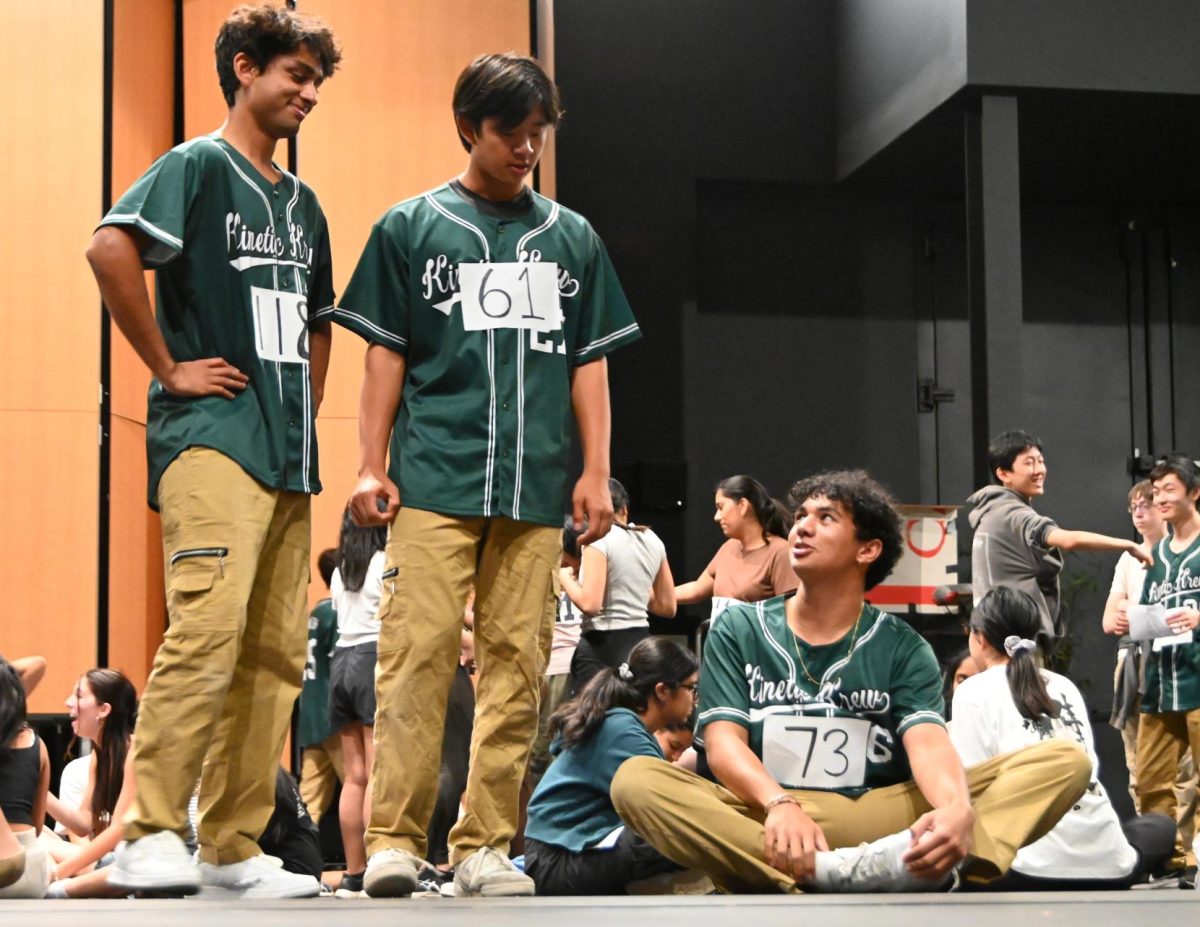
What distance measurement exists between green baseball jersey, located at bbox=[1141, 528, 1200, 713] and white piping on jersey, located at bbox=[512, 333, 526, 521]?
120 inches

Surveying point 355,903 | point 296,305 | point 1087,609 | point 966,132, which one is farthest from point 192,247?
point 1087,609

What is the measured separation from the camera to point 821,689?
2.66 meters

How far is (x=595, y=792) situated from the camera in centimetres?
338

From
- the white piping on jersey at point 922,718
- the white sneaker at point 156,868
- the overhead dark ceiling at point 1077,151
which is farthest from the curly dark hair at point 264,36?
the overhead dark ceiling at point 1077,151

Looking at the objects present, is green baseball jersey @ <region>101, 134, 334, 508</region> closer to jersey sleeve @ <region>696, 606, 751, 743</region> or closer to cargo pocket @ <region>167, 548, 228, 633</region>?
cargo pocket @ <region>167, 548, 228, 633</region>

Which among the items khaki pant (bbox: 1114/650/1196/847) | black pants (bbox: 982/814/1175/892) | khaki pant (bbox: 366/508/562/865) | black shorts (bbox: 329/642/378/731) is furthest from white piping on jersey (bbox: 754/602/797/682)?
khaki pant (bbox: 1114/650/1196/847)

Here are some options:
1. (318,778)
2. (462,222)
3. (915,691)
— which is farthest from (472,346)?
(318,778)

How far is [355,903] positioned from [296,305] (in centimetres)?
92

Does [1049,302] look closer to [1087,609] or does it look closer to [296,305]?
[1087,609]

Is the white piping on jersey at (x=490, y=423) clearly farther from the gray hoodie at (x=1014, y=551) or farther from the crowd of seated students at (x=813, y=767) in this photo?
the gray hoodie at (x=1014, y=551)

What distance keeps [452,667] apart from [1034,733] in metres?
1.61

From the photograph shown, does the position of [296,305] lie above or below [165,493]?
above

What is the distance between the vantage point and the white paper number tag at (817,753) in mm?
2645

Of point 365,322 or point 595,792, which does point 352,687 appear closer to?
point 595,792
